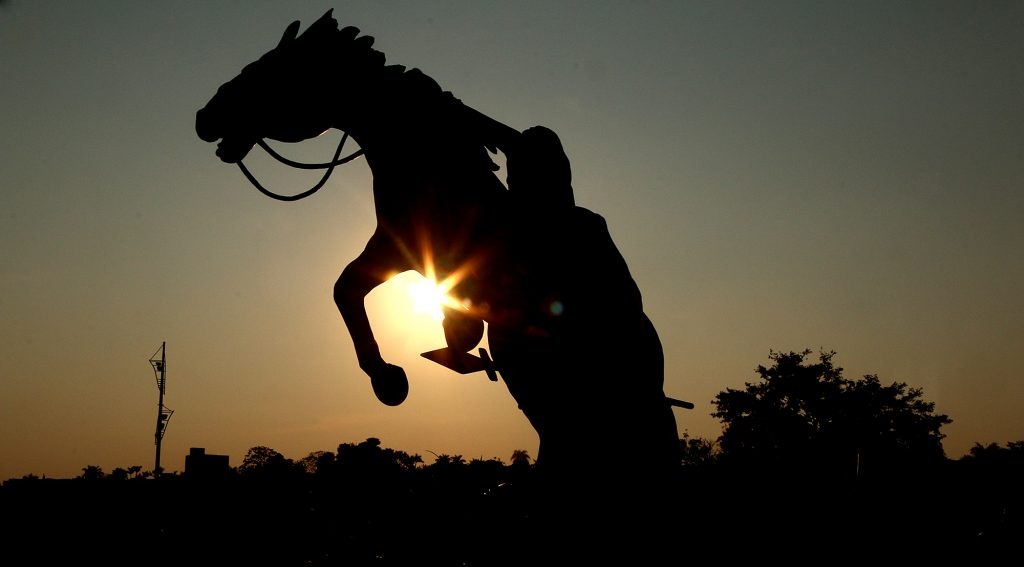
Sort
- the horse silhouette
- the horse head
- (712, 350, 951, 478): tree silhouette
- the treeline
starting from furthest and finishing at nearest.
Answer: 1. (712, 350, 951, 478): tree silhouette
2. the treeline
3. the horse head
4. the horse silhouette

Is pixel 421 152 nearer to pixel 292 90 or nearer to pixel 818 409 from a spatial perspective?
pixel 292 90

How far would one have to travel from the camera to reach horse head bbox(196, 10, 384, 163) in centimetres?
485

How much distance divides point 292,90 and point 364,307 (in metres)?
1.33

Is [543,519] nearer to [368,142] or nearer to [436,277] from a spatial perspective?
[436,277]

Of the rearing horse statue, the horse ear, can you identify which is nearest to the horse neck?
the rearing horse statue

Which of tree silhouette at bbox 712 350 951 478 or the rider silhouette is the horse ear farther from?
tree silhouette at bbox 712 350 951 478

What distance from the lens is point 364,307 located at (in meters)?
4.64

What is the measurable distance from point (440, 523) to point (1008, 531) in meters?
4.06

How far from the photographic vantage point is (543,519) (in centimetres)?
418

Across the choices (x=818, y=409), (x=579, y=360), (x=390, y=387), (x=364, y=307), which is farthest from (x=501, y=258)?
(x=818, y=409)

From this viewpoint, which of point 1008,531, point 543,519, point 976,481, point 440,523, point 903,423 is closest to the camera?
point 543,519

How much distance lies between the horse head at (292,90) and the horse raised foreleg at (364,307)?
893 mm

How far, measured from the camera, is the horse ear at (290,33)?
498 cm

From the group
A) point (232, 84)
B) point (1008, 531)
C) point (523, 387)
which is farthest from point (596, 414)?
point (1008, 531)
